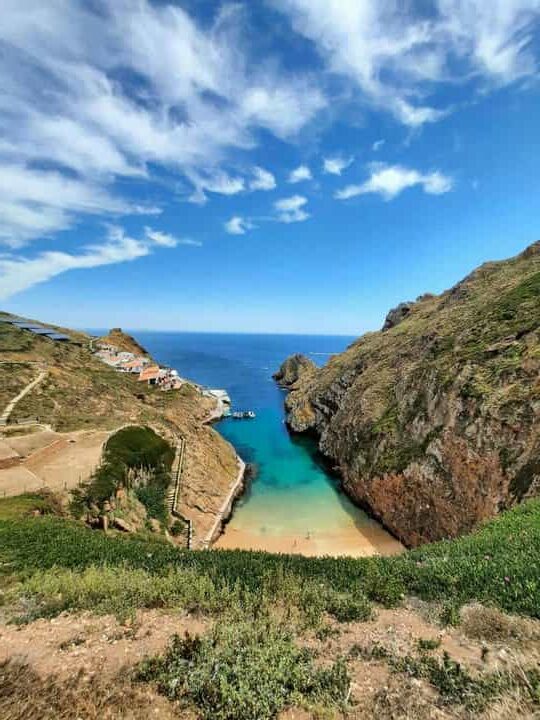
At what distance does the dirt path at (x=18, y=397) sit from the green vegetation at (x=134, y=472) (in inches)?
503

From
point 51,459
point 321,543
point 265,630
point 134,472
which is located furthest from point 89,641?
point 321,543

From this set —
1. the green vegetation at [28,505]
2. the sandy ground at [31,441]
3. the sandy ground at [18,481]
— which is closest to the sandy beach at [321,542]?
the green vegetation at [28,505]

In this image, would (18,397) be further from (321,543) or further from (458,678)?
(458,678)

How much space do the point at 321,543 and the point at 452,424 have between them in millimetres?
17081

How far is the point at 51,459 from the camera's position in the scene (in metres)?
28.3

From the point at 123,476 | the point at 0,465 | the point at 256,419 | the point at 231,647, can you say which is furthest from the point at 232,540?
the point at 256,419

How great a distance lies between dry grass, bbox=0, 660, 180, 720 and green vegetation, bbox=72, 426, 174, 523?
17.9m

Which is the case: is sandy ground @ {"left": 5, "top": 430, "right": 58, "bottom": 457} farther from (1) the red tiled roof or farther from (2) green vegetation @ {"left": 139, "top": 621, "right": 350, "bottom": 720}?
(1) the red tiled roof

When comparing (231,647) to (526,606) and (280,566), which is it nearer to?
(280,566)

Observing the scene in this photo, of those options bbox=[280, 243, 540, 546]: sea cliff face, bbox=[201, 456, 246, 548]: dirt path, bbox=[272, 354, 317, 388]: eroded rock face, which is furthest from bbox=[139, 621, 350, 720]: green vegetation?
bbox=[272, 354, 317, 388]: eroded rock face

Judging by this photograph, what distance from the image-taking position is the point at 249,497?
138ft

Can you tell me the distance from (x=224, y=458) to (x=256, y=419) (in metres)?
34.6

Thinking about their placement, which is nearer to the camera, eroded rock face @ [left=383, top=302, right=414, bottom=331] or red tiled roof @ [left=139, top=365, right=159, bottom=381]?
red tiled roof @ [left=139, top=365, right=159, bottom=381]

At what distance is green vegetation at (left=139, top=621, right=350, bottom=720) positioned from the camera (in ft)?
22.9
